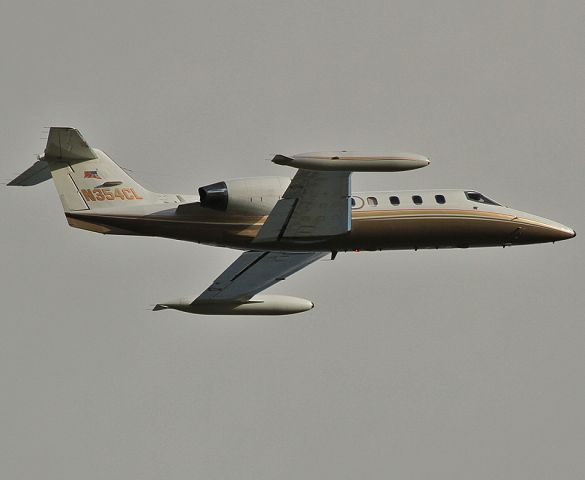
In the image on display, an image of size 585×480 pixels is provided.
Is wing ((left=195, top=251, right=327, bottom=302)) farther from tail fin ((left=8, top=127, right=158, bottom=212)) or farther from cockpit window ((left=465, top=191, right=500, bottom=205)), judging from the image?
tail fin ((left=8, top=127, right=158, bottom=212))

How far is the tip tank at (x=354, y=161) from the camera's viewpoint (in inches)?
1954

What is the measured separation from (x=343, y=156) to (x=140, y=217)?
A: 7669 millimetres

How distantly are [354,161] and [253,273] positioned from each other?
10980 millimetres

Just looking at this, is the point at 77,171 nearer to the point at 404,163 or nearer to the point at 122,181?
the point at 122,181

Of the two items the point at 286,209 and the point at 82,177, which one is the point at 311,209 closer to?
the point at 286,209

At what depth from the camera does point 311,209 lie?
53.5 m

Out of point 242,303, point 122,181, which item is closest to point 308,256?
point 242,303

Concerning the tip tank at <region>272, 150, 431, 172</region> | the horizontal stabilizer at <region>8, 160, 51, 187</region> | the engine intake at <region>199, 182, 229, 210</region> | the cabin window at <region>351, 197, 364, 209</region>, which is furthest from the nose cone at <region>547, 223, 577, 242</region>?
the horizontal stabilizer at <region>8, 160, 51, 187</region>

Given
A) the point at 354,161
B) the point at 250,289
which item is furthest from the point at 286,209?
the point at 250,289

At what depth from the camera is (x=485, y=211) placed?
5897 centimetres

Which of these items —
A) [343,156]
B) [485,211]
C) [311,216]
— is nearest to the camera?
[343,156]

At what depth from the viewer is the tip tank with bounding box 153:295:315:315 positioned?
6072cm

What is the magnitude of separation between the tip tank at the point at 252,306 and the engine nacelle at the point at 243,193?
298 inches

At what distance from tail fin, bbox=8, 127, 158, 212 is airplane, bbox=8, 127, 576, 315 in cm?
3
